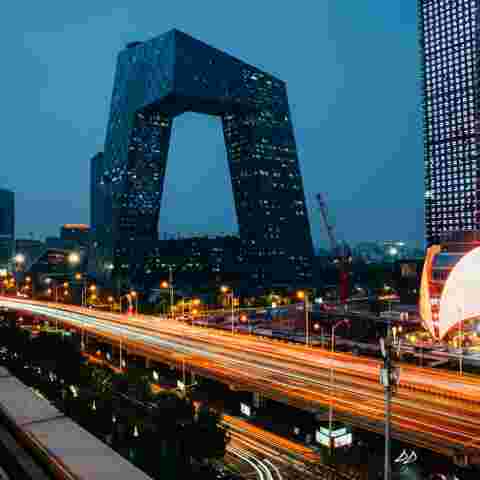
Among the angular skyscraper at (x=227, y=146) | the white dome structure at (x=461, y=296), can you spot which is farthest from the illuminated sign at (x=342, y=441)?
the angular skyscraper at (x=227, y=146)

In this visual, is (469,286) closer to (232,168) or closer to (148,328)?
(148,328)

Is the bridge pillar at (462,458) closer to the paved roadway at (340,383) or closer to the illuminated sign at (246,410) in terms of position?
the paved roadway at (340,383)

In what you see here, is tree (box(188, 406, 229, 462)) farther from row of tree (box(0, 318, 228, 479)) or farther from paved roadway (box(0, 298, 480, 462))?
paved roadway (box(0, 298, 480, 462))

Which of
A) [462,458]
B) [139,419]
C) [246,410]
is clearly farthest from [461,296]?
[139,419]

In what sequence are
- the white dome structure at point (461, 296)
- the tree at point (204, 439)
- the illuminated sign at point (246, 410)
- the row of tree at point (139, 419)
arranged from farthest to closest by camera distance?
1. the white dome structure at point (461, 296)
2. the illuminated sign at point (246, 410)
3. the tree at point (204, 439)
4. the row of tree at point (139, 419)

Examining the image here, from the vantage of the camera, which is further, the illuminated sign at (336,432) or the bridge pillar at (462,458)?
the illuminated sign at (336,432)

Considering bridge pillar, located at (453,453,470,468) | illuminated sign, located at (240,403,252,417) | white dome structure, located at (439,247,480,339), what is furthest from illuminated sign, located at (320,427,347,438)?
white dome structure, located at (439,247,480,339)

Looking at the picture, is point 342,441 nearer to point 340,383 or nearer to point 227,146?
point 340,383
